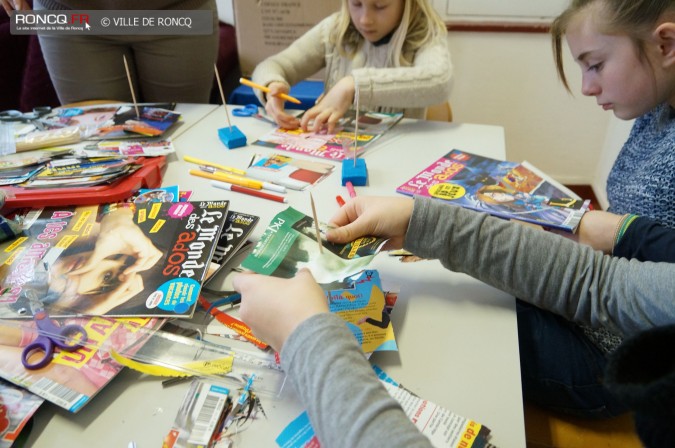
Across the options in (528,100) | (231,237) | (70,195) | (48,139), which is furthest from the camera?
(528,100)

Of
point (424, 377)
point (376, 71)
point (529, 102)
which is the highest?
point (376, 71)

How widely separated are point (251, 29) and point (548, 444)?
1.99m

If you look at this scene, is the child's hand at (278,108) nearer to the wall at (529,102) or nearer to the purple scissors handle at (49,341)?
the purple scissors handle at (49,341)

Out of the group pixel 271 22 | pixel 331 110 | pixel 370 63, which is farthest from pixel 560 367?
pixel 271 22

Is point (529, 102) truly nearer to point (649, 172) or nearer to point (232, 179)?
point (649, 172)

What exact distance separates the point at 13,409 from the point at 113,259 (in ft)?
0.69

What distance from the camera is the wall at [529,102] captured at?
6.25 ft

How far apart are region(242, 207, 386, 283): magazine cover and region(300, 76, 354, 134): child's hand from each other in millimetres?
469

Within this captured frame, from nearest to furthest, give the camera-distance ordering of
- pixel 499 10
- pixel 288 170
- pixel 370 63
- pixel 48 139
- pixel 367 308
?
pixel 367 308 < pixel 288 170 < pixel 48 139 < pixel 370 63 < pixel 499 10

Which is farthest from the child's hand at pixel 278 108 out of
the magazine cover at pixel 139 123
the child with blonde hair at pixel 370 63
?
the magazine cover at pixel 139 123

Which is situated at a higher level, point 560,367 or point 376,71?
point 376,71

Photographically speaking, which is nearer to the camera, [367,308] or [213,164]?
[367,308]

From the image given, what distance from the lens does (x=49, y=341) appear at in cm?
48

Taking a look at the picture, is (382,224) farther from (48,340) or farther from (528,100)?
(528,100)
